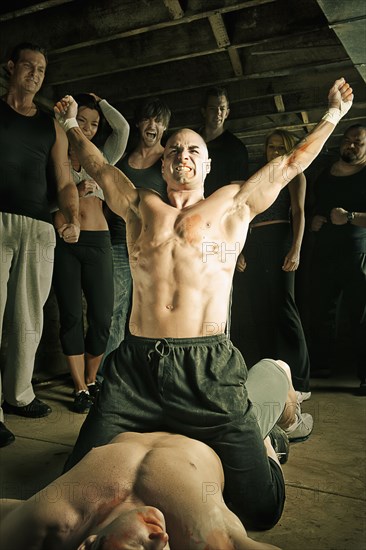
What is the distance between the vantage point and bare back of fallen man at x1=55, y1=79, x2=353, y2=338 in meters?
1.58

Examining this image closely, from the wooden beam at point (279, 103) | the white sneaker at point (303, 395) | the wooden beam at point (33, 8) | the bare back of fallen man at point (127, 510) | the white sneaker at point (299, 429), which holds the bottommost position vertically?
the white sneaker at point (303, 395)

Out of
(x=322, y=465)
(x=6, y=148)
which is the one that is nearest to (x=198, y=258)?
(x=322, y=465)

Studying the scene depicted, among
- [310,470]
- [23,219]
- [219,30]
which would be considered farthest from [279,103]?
[310,470]

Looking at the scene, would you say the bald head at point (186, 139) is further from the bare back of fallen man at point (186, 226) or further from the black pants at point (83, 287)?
the black pants at point (83, 287)

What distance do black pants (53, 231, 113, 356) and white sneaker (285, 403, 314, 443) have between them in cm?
128

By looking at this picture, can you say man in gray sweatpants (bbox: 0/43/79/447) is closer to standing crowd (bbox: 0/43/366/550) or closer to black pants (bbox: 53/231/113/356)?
standing crowd (bbox: 0/43/366/550)

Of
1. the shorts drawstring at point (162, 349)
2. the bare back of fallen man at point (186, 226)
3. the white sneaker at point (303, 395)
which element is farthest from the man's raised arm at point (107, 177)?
the white sneaker at point (303, 395)

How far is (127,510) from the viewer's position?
1032mm

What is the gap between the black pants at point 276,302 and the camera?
3168 millimetres

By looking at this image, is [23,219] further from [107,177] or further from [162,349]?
[162,349]

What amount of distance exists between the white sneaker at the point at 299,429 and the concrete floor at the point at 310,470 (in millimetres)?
36

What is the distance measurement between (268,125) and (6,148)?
3.18 m

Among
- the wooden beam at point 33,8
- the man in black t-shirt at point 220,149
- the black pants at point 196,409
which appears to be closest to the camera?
the black pants at point 196,409

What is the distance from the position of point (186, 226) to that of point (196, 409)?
614mm
